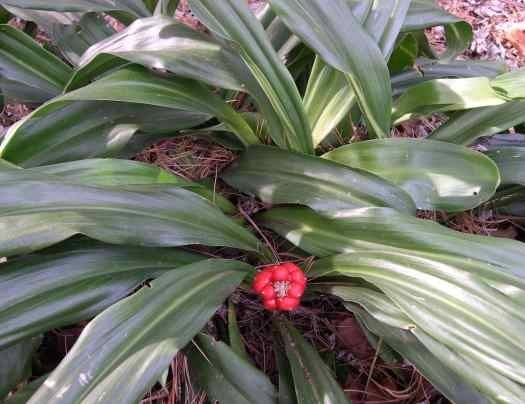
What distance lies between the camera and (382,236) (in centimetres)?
100

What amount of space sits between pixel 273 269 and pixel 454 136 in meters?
0.59

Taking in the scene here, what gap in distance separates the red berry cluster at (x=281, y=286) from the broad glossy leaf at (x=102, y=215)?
105mm

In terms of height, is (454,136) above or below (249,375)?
above

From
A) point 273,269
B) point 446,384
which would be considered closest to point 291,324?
point 273,269

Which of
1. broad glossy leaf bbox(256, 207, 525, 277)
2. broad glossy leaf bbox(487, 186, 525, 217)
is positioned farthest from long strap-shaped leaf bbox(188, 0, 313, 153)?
broad glossy leaf bbox(487, 186, 525, 217)

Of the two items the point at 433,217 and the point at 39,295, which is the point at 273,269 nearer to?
the point at 39,295

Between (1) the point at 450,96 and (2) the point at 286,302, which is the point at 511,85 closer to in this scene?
(1) the point at 450,96

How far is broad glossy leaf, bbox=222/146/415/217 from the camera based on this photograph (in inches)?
41.9

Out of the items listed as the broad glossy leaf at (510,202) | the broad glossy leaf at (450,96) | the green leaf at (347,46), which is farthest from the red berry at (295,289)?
the broad glossy leaf at (510,202)

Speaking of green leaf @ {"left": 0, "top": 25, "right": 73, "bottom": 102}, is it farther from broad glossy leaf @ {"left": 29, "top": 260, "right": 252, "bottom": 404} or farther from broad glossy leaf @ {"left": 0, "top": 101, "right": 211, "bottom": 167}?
broad glossy leaf @ {"left": 29, "top": 260, "right": 252, "bottom": 404}

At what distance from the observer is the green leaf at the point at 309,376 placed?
104 cm

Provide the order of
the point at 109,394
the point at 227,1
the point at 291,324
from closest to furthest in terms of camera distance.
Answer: the point at 109,394 → the point at 227,1 → the point at 291,324

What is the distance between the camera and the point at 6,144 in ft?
3.39

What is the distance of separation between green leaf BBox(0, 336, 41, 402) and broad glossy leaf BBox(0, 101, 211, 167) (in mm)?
A: 370
